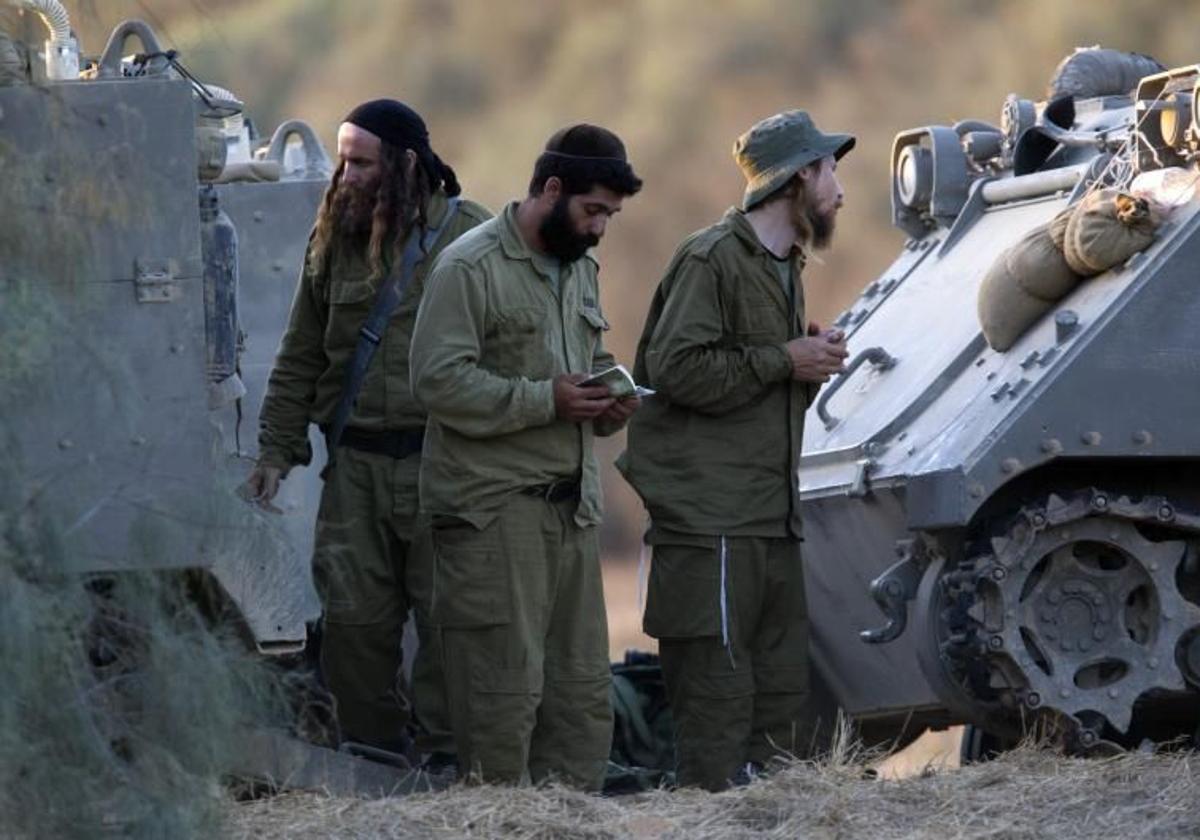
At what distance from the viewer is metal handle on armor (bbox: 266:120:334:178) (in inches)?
404

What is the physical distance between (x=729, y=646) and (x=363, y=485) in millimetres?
1175

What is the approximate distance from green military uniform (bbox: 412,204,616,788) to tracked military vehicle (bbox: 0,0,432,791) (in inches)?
17.6

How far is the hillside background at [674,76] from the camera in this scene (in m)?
26.1

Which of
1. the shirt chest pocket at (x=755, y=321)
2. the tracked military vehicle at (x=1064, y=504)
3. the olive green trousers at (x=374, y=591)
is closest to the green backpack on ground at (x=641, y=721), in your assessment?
the tracked military vehicle at (x=1064, y=504)

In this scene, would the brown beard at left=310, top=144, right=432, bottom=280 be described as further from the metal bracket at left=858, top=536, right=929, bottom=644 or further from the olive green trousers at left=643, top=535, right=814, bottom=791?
the metal bracket at left=858, top=536, right=929, bottom=644

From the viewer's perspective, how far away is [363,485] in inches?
331

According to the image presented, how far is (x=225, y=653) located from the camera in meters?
5.71

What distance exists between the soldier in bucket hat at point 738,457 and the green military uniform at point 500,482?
2.82 ft

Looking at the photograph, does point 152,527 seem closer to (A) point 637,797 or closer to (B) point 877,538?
(A) point 637,797

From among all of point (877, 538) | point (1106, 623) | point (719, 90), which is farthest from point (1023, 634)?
point (719, 90)

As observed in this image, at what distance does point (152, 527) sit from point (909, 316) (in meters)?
4.59

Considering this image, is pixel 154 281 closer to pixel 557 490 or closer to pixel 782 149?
pixel 557 490

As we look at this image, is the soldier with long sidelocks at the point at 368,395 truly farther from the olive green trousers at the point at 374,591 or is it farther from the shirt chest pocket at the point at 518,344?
the shirt chest pocket at the point at 518,344

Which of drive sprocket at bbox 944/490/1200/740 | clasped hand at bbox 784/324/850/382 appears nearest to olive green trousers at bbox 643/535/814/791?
clasped hand at bbox 784/324/850/382
